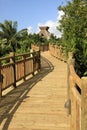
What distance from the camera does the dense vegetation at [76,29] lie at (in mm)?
11370

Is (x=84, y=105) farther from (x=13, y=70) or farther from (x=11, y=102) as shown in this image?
(x=13, y=70)

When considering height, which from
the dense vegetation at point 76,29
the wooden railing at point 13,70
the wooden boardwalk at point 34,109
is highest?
the dense vegetation at point 76,29

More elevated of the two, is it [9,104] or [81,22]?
[81,22]

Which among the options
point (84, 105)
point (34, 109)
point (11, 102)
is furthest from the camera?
point (11, 102)

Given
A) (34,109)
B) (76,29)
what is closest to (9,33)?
(76,29)

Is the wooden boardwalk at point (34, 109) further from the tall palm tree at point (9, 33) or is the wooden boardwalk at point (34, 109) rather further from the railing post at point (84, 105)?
the tall palm tree at point (9, 33)

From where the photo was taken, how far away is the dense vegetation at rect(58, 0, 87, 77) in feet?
37.3

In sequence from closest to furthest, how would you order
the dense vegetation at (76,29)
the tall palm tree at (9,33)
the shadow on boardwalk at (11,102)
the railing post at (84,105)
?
the railing post at (84,105)
the shadow on boardwalk at (11,102)
the dense vegetation at (76,29)
the tall palm tree at (9,33)

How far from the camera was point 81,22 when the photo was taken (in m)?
14.6

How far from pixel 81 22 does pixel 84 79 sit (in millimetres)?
11988

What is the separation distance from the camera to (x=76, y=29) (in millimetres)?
14531

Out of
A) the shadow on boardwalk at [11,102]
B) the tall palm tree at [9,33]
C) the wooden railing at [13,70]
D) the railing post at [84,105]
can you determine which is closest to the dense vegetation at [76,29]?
the wooden railing at [13,70]

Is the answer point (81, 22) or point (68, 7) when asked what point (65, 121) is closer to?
point (81, 22)

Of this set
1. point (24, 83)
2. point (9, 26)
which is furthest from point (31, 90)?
point (9, 26)
